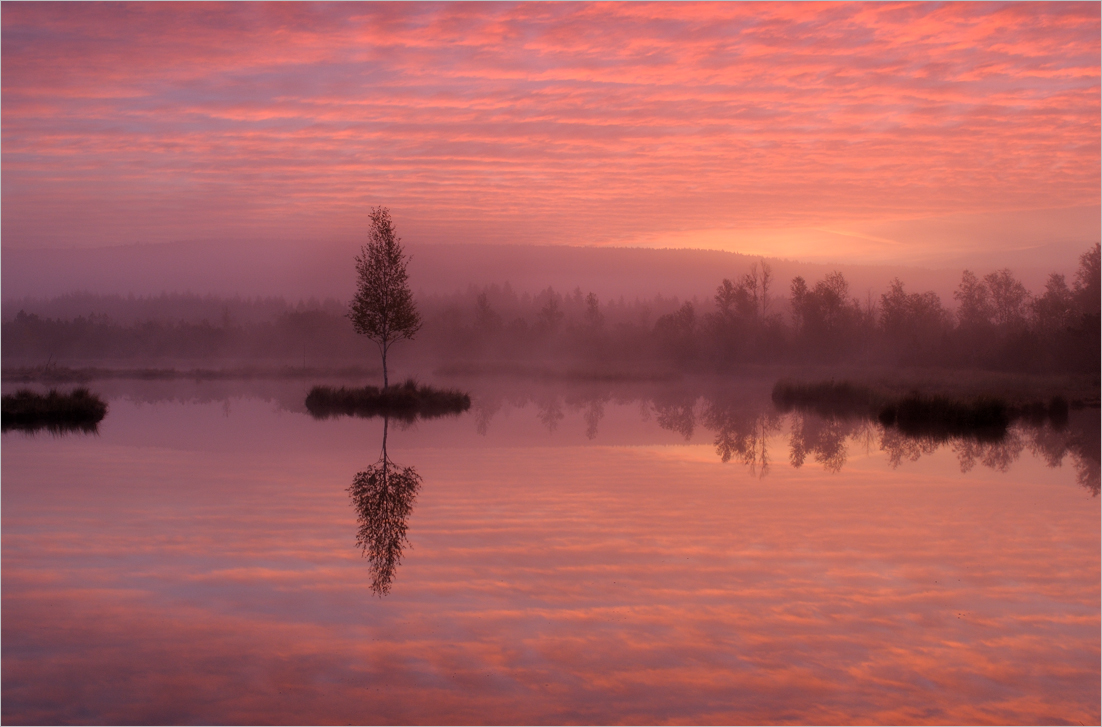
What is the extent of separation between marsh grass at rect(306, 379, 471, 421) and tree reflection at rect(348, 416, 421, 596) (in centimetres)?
1788

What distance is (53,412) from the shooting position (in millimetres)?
33375

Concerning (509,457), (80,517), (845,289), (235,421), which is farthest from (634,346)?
(80,517)

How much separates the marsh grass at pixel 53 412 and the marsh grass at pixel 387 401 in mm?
8855

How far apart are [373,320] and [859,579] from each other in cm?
3703

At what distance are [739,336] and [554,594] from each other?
100870mm

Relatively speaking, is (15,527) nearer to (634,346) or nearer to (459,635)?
(459,635)

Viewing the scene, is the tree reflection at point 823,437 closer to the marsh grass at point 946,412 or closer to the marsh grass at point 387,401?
the marsh grass at point 946,412

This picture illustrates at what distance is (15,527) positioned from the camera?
1356cm

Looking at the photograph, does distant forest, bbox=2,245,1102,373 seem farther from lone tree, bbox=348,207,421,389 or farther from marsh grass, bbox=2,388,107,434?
marsh grass, bbox=2,388,107,434

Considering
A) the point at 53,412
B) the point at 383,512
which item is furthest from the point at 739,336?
the point at 383,512

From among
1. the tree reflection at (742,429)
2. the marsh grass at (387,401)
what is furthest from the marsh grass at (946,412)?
the marsh grass at (387,401)

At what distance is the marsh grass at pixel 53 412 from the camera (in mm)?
31987

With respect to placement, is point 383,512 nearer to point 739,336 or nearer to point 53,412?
point 53,412

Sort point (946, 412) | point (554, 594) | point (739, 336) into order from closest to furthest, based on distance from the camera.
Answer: point (554, 594) < point (946, 412) < point (739, 336)
